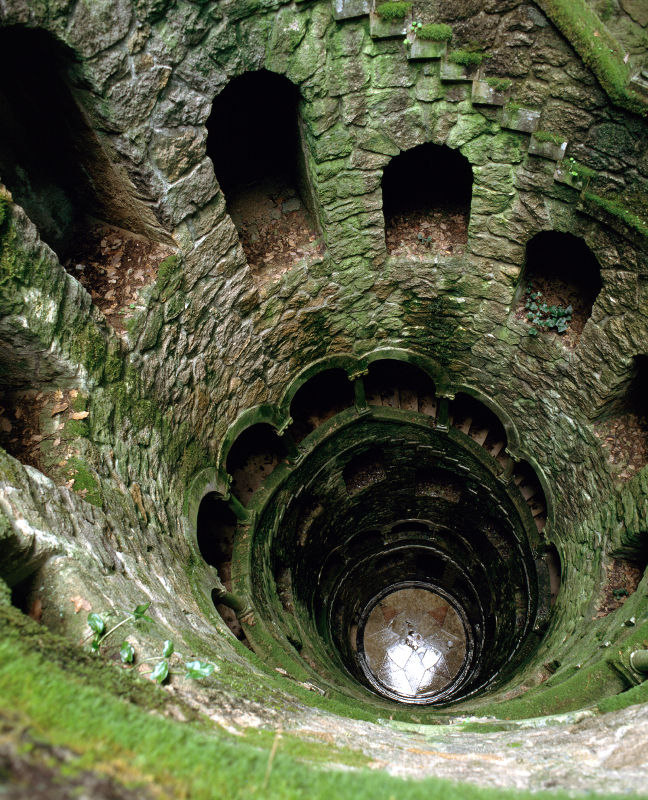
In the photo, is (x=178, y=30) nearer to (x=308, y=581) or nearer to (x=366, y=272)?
(x=366, y=272)

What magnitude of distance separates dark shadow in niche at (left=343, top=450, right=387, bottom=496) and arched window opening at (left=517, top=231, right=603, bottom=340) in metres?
4.26

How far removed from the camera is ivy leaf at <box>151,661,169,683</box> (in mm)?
2240

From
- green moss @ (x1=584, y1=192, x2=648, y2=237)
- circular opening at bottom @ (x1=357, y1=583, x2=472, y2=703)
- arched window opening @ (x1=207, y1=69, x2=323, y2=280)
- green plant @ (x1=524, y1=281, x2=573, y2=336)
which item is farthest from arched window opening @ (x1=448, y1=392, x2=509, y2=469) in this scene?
circular opening at bottom @ (x1=357, y1=583, x2=472, y2=703)

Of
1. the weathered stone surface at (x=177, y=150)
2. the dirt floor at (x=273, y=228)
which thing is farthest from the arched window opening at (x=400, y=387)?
the weathered stone surface at (x=177, y=150)

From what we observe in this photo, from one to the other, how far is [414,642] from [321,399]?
6356 mm

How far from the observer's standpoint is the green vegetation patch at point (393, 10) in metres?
4.42

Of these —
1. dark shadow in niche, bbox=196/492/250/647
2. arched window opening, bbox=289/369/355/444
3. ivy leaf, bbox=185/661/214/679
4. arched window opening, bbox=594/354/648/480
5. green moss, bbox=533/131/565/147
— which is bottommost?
ivy leaf, bbox=185/661/214/679

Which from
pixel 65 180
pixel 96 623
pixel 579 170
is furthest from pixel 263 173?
pixel 96 623

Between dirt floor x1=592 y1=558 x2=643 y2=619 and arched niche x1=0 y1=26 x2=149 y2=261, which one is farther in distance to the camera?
dirt floor x1=592 y1=558 x2=643 y2=619

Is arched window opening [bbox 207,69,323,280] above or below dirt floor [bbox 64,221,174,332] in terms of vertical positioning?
above

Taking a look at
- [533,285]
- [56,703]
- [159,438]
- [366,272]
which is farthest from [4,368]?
[533,285]

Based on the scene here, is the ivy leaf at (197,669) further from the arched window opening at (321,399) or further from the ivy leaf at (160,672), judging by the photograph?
the arched window opening at (321,399)

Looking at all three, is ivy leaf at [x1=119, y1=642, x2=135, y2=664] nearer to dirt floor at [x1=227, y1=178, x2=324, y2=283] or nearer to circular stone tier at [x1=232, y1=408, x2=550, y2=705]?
circular stone tier at [x1=232, y1=408, x2=550, y2=705]

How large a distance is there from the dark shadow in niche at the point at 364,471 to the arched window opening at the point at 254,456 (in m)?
2.00
